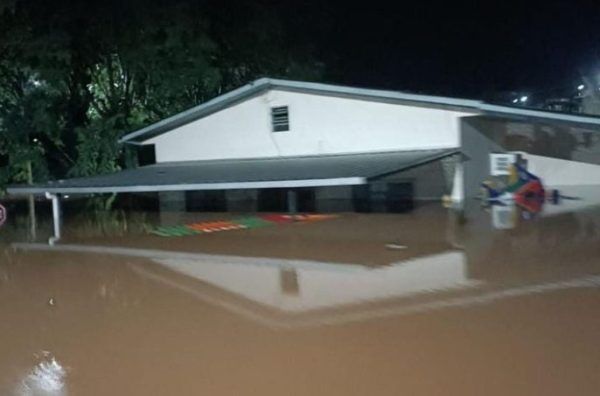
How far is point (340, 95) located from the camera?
17.4m

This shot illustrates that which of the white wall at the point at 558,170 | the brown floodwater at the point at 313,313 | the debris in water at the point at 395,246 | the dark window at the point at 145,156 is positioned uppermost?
the dark window at the point at 145,156

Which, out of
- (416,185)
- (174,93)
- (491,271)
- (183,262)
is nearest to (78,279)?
(183,262)

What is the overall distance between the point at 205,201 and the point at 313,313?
38.1 feet

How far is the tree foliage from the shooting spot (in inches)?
832

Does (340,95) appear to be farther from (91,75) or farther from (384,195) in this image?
(91,75)

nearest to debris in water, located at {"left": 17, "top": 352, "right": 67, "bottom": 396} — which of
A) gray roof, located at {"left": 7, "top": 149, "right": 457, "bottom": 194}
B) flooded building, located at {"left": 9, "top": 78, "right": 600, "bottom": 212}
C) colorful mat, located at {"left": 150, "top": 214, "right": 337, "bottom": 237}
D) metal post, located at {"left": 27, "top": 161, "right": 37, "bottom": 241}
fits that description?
gray roof, located at {"left": 7, "top": 149, "right": 457, "bottom": 194}

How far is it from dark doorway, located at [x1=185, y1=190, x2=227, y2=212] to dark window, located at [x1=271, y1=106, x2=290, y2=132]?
2.10m

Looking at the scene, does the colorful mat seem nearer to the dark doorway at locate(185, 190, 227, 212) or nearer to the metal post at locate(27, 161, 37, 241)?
the metal post at locate(27, 161, 37, 241)

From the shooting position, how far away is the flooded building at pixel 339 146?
1571 cm

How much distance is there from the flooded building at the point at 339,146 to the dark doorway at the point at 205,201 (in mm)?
29

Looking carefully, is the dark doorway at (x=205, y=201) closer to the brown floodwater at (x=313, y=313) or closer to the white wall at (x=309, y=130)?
the white wall at (x=309, y=130)

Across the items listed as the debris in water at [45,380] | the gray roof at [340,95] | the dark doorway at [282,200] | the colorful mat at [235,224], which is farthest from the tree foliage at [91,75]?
the debris in water at [45,380]

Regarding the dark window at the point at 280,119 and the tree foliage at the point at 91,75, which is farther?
the tree foliage at the point at 91,75

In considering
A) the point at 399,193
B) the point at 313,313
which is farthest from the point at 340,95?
the point at 313,313
